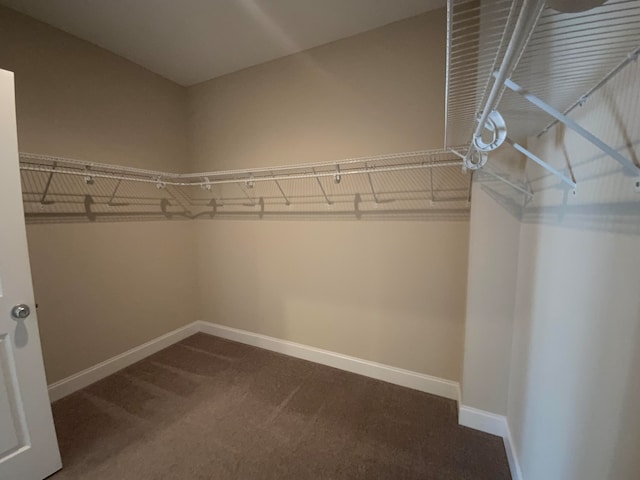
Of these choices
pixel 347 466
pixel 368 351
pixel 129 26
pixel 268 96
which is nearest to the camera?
pixel 347 466

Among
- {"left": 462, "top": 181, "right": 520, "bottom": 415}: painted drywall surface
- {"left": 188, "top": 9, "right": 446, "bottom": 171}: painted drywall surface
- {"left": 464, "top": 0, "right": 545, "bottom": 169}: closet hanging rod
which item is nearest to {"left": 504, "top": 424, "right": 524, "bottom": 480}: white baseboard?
{"left": 462, "top": 181, "right": 520, "bottom": 415}: painted drywall surface

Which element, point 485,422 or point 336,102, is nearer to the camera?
point 485,422

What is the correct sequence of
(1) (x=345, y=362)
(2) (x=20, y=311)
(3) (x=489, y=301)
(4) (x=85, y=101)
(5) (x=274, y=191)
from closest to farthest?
(2) (x=20, y=311)
(3) (x=489, y=301)
(4) (x=85, y=101)
(1) (x=345, y=362)
(5) (x=274, y=191)

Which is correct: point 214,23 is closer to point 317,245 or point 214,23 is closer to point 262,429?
point 317,245

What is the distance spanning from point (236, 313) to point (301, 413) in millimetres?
1311

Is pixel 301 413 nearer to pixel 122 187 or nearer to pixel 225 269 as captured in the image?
pixel 225 269

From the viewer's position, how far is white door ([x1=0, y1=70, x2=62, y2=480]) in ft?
4.16

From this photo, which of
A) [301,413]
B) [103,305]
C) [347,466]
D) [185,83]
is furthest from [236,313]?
[185,83]

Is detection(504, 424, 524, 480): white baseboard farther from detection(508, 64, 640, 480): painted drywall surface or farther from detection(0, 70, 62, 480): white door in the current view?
detection(0, 70, 62, 480): white door

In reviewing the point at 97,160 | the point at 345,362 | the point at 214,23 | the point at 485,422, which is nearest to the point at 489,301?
the point at 485,422

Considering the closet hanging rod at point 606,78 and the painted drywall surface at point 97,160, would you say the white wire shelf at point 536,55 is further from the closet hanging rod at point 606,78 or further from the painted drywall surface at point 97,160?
the painted drywall surface at point 97,160

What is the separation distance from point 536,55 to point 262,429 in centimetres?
218

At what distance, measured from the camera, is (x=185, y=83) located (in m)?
2.79

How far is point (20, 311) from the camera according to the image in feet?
4.34
